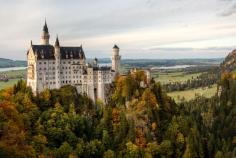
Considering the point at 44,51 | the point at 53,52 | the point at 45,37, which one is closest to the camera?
the point at 44,51

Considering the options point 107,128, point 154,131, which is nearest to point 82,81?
point 107,128

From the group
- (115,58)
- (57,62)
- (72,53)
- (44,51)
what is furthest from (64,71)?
(115,58)

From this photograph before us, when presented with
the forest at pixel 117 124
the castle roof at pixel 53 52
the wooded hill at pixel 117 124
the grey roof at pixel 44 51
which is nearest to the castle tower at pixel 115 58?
the forest at pixel 117 124

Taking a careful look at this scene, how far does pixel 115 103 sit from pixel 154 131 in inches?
610

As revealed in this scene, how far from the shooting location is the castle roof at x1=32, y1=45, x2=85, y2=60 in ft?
452

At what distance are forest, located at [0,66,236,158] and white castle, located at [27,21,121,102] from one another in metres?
3.82

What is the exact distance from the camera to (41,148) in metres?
104

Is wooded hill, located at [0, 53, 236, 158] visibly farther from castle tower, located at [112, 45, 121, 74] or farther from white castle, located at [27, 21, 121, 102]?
castle tower, located at [112, 45, 121, 74]

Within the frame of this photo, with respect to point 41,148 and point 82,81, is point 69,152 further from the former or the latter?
point 82,81

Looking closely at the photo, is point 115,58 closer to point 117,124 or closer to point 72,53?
point 72,53

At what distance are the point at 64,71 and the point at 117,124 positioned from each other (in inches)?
989

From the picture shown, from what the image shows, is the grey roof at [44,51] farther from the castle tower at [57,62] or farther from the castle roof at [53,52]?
the castle tower at [57,62]

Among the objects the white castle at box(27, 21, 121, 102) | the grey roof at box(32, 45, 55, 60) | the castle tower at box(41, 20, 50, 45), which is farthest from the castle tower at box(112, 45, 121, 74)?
the castle tower at box(41, 20, 50, 45)

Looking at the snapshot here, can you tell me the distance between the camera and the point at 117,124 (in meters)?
130
